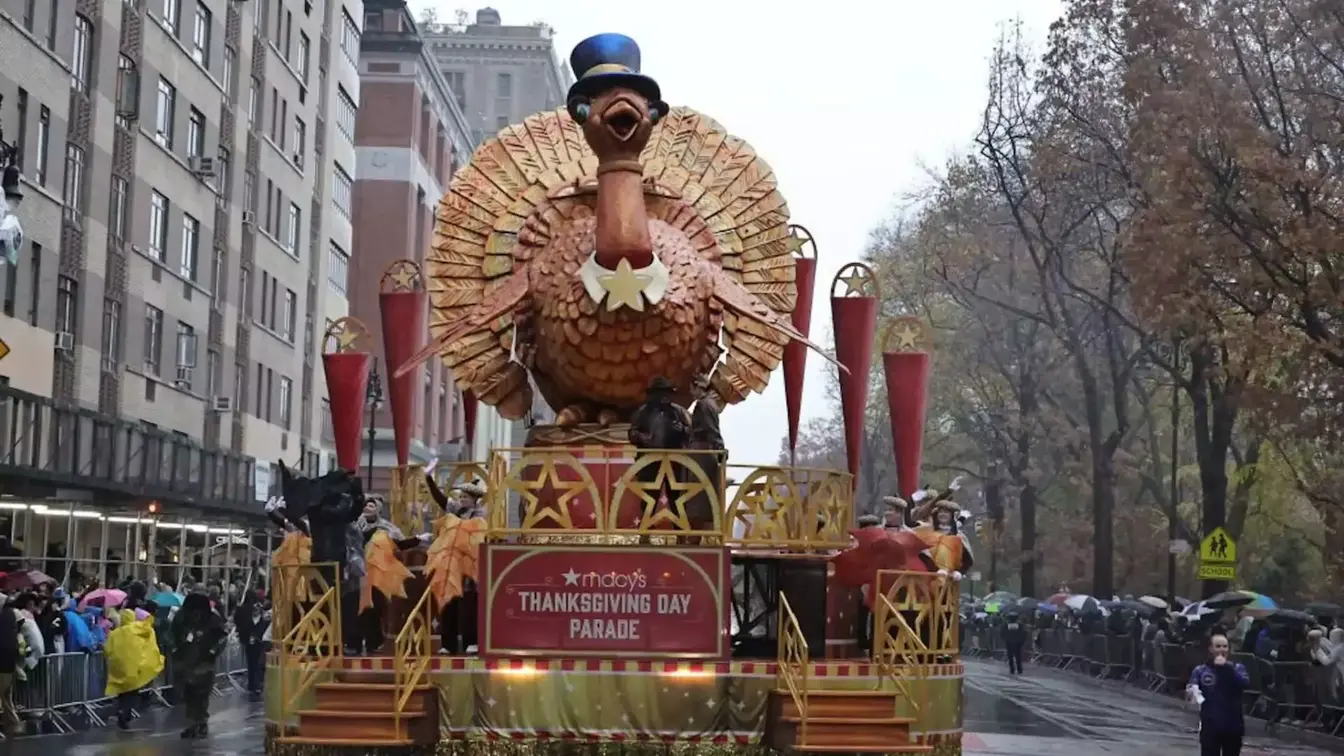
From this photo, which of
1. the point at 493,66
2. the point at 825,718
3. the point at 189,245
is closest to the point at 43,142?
the point at 189,245

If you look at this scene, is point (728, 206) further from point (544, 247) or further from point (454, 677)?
point (454, 677)

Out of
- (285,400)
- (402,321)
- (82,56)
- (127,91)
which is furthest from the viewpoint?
(285,400)

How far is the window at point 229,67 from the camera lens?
47531 millimetres

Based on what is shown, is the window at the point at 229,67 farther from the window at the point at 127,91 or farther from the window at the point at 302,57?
the window at the point at 127,91

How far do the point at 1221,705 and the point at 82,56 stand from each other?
87.7 ft

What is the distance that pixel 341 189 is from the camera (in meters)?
63.0

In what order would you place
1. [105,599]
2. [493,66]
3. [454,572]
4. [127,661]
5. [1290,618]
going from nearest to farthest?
[454,572] < [127,661] < [105,599] < [1290,618] < [493,66]

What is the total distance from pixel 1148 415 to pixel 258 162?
24774mm

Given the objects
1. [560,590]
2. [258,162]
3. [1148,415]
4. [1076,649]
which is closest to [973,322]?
[1148,415]

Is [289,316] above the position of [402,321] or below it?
above

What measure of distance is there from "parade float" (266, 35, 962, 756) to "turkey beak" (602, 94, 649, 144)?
0.02 m

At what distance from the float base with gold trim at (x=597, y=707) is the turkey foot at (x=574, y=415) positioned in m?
2.92

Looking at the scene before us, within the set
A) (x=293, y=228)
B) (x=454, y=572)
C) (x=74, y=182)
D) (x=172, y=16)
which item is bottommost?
(x=454, y=572)

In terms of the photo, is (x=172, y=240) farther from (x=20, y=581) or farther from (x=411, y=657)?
(x=411, y=657)
